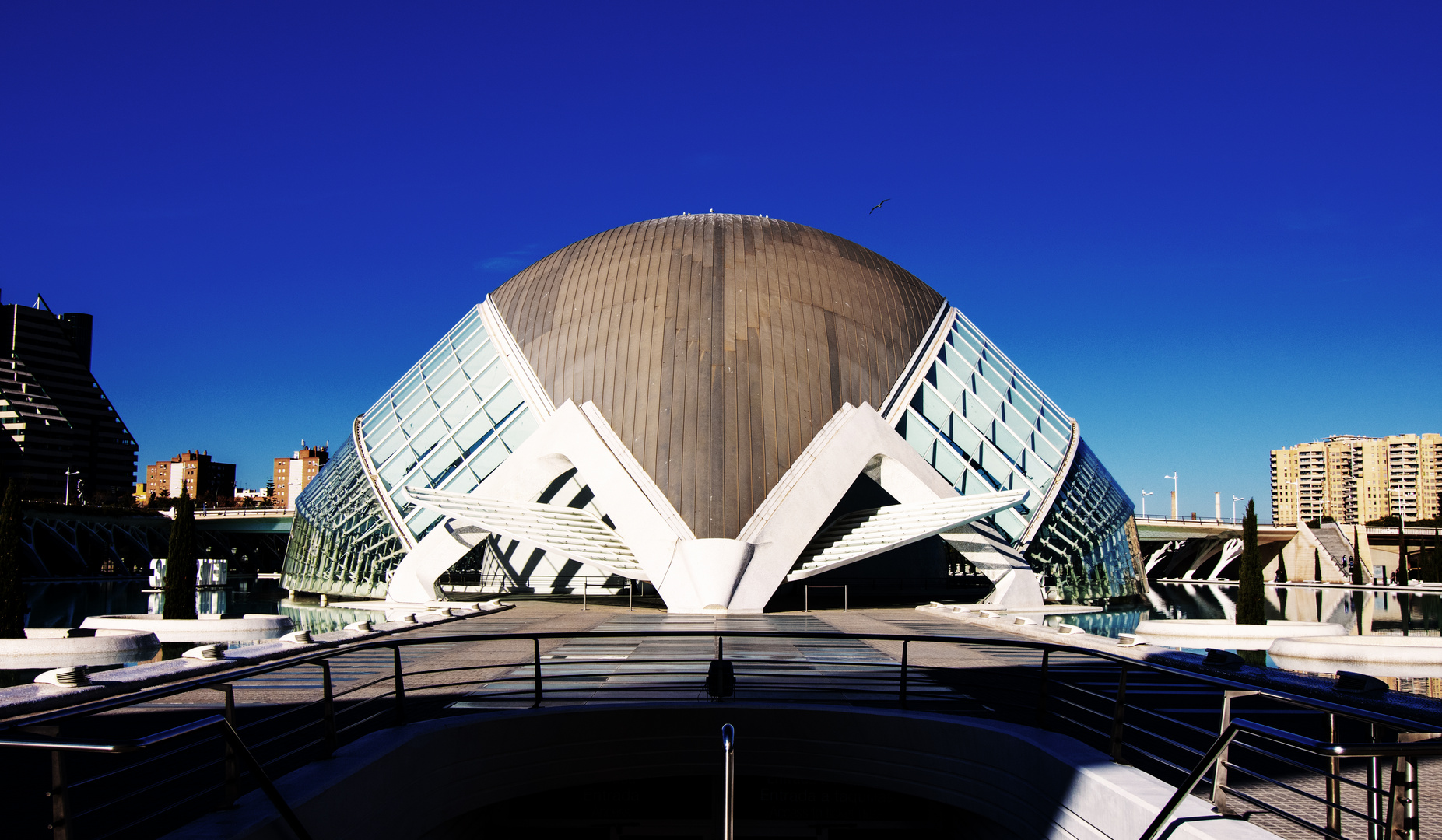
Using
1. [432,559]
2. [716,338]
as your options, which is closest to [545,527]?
[432,559]

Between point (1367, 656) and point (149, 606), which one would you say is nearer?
point (1367, 656)

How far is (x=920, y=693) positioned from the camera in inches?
395

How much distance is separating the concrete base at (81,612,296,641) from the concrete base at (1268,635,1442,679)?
1862 cm

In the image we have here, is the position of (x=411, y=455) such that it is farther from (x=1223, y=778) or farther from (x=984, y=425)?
(x=1223, y=778)

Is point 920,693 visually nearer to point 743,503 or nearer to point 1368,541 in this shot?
point 743,503

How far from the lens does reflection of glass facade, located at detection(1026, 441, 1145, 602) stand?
32906 mm

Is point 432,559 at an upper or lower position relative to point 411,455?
lower

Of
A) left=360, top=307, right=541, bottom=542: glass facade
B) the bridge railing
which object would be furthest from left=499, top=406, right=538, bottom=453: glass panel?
the bridge railing

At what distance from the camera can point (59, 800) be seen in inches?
171

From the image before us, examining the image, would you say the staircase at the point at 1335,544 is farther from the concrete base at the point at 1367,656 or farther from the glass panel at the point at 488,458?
the glass panel at the point at 488,458

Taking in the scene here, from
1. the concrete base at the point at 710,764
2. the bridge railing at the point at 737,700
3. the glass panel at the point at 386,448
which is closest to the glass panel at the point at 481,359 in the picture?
the glass panel at the point at 386,448

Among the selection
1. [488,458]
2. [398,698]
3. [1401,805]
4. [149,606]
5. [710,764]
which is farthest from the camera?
[149,606]

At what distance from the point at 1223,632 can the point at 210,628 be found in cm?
2019

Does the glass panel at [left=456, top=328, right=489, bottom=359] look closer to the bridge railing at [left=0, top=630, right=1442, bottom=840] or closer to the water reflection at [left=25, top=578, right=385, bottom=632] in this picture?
the water reflection at [left=25, top=578, right=385, bottom=632]
